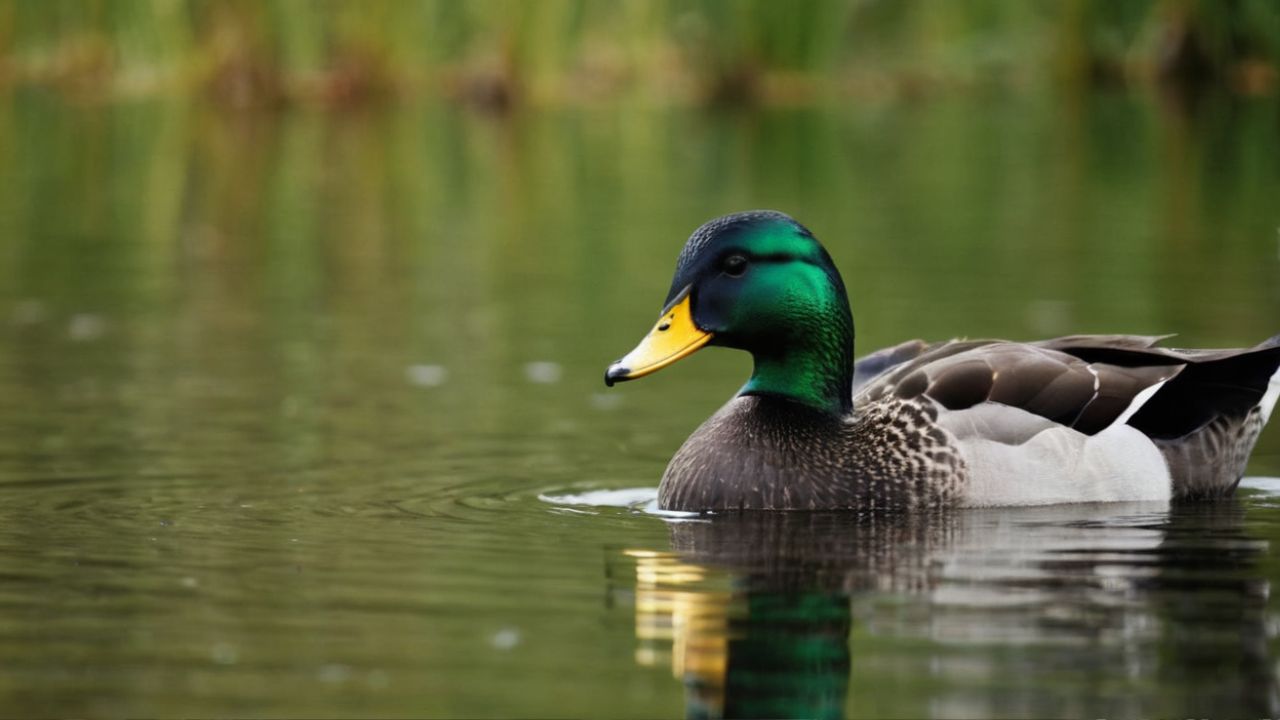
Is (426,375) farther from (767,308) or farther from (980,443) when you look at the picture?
(980,443)

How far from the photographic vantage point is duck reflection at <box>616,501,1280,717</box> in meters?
5.62

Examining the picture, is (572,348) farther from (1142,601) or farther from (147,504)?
(1142,601)

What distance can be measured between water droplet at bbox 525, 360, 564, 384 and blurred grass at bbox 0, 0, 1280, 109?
56.1ft

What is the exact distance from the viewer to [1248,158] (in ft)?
82.0

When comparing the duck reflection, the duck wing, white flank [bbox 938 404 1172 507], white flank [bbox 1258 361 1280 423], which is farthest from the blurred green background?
white flank [bbox 1258 361 1280 423]

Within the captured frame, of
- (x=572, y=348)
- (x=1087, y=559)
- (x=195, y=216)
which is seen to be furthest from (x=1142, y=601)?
(x=195, y=216)

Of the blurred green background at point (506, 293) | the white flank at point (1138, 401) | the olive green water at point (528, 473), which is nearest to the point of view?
the olive green water at point (528, 473)

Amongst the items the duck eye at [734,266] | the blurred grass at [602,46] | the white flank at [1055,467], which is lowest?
the white flank at [1055,467]

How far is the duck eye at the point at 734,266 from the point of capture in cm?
854

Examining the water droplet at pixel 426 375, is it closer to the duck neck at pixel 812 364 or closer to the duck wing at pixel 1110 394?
the duck wing at pixel 1110 394

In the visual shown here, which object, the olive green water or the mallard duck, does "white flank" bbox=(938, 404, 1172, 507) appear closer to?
the mallard duck

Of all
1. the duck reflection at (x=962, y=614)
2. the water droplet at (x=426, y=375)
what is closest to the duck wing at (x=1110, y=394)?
the duck reflection at (x=962, y=614)

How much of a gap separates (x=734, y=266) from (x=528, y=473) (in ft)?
4.97

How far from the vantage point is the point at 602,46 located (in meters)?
33.7
